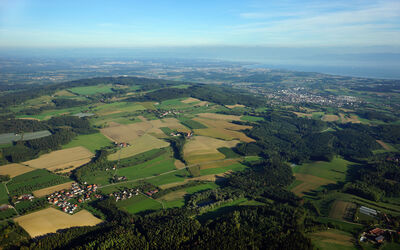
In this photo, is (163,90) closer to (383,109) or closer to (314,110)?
(314,110)

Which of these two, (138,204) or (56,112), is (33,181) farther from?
(56,112)

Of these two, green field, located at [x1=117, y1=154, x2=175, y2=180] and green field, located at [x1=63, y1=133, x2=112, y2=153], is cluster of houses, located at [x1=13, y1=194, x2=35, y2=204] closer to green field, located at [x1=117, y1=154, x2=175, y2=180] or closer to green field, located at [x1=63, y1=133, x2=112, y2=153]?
green field, located at [x1=117, y1=154, x2=175, y2=180]

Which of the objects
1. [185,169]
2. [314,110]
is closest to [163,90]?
[314,110]

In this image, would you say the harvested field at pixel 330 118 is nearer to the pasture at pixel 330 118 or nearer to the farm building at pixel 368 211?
the pasture at pixel 330 118

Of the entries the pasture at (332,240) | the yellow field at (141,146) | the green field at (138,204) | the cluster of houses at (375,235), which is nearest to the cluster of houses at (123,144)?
the yellow field at (141,146)

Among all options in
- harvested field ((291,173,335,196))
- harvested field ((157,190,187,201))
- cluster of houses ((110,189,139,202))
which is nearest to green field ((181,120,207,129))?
harvested field ((291,173,335,196))

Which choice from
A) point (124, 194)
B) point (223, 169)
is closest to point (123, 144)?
point (124, 194)
